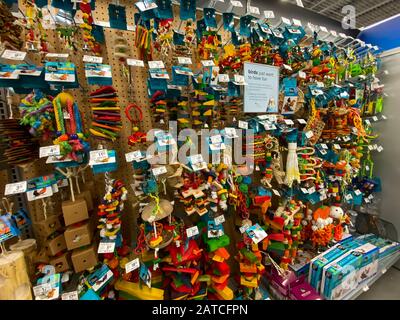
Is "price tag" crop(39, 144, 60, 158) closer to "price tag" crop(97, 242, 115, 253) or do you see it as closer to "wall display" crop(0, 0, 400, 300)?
"wall display" crop(0, 0, 400, 300)

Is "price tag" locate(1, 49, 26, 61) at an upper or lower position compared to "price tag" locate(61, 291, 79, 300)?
upper

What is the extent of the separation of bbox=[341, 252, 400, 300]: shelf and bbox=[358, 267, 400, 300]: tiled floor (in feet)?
0.18

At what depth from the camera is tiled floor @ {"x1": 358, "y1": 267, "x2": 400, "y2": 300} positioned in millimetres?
1508

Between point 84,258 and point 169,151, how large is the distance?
65cm

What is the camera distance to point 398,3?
2.87 meters

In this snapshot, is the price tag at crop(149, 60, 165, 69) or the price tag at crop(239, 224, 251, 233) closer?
the price tag at crop(149, 60, 165, 69)

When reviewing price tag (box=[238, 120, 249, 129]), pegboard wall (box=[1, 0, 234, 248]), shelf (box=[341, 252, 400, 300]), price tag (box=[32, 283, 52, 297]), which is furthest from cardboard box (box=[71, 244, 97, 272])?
shelf (box=[341, 252, 400, 300])

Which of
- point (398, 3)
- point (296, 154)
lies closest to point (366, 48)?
point (296, 154)

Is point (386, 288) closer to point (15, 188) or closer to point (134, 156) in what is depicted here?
point (134, 156)

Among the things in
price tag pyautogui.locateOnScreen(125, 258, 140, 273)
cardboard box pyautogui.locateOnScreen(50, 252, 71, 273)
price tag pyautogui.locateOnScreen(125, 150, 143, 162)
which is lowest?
price tag pyautogui.locateOnScreen(125, 258, 140, 273)

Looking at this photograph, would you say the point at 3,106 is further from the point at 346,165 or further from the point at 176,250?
the point at 346,165

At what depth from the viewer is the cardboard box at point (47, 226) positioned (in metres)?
0.85

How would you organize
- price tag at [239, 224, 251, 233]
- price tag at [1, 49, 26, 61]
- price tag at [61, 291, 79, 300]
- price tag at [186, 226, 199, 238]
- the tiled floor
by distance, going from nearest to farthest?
price tag at [1, 49, 26, 61], price tag at [61, 291, 79, 300], price tag at [186, 226, 199, 238], price tag at [239, 224, 251, 233], the tiled floor

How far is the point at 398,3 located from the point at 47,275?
5.29 meters
